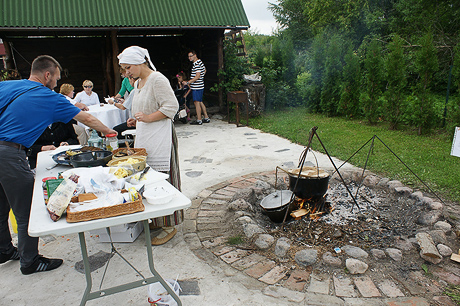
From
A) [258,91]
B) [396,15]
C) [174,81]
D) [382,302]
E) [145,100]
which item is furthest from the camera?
[396,15]

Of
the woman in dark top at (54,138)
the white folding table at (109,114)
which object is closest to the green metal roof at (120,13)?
the white folding table at (109,114)

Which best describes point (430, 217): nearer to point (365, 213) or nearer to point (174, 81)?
point (365, 213)

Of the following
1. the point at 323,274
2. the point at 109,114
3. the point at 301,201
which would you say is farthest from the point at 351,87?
the point at 323,274

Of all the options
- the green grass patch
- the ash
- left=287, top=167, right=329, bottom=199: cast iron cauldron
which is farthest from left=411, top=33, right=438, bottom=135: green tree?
the green grass patch

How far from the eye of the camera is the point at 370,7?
54.6ft

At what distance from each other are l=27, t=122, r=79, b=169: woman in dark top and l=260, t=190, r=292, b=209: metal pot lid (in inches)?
98.6

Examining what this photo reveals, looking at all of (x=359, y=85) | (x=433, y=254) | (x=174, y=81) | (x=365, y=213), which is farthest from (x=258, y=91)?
(x=433, y=254)

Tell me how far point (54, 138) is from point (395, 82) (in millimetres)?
7491

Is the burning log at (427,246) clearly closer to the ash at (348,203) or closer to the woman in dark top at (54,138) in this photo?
the ash at (348,203)

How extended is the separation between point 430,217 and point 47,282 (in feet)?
12.1

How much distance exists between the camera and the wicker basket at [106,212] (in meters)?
1.94

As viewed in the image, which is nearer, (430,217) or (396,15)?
(430,217)

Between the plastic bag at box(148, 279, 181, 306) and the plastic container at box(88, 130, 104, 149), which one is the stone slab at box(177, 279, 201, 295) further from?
the plastic container at box(88, 130, 104, 149)

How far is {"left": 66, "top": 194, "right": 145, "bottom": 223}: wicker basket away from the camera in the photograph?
1.94 metres
